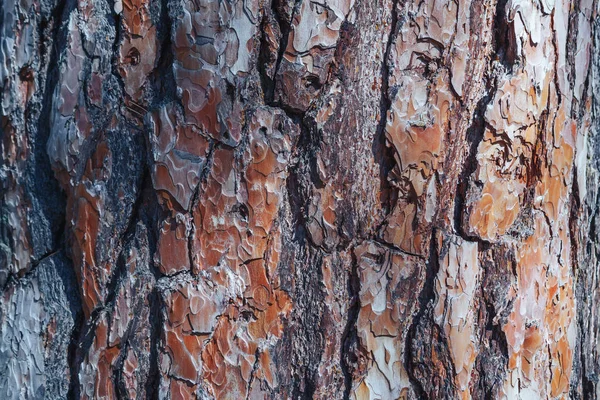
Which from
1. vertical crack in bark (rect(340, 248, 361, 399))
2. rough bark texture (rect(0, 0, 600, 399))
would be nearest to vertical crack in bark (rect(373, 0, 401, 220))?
rough bark texture (rect(0, 0, 600, 399))

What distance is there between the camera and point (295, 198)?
859 mm

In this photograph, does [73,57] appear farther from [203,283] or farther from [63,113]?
[203,283]

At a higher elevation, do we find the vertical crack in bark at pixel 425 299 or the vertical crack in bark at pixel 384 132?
the vertical crack in bark at pixel 384 132

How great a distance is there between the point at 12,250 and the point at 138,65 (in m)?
0.39

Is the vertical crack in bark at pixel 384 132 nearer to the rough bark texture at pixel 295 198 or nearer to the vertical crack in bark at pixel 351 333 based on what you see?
the rough bark texture at pixel 295 198

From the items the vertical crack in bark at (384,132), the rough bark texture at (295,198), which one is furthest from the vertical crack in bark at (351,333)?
the vertical crack in bark at (384,132)

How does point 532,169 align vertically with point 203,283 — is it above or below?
above

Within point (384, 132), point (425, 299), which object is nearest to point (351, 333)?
point (425, 299)

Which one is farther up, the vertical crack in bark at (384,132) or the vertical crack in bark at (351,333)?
the vertical crack in bark at (384,132)

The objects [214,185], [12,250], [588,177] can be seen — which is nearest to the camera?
[214,185]

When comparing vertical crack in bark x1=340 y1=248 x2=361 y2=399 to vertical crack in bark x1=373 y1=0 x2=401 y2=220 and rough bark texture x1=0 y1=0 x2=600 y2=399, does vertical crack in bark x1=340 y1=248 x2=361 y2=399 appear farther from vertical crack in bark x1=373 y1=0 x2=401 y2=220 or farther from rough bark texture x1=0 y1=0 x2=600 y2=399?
vertical crack in bark x1=373 y1=0 x2=401 y2=220

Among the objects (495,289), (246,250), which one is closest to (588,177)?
(495,289)

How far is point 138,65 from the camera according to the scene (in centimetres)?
87

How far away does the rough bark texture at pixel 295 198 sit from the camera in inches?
33.1
